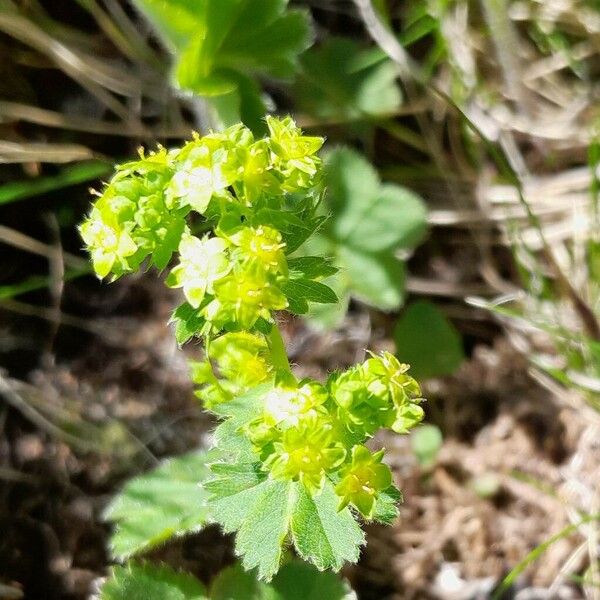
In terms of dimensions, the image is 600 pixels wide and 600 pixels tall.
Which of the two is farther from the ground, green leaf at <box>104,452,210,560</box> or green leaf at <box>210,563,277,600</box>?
green leaf at <box>104,452,210,560</box>

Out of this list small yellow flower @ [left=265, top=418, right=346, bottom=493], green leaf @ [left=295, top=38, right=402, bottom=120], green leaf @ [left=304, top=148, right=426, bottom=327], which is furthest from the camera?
green leaf @ [left=295, top=38, right=402, bottom=120]

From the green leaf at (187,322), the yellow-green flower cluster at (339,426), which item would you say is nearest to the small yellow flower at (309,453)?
the yellow-green flower cluster at (339,426)

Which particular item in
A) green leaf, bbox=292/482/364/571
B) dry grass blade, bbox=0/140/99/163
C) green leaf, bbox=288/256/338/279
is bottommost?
green leaf, bbox=292/482/364/571

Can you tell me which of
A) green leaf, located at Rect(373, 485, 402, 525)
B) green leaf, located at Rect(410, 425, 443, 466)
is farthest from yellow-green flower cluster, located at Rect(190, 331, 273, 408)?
green leaf, located at Rect(410, 425, 443, 466)

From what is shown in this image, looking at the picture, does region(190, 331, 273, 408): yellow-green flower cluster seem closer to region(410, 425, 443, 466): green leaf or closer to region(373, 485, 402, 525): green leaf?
region(373, 485, 402, 525): green leaf

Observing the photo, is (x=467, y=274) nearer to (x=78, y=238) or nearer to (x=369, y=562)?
(x=369, y=562)

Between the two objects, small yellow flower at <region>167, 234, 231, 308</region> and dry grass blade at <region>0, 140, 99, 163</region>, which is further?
dry grass blade at <region>0, 140, 99, 163</region>
